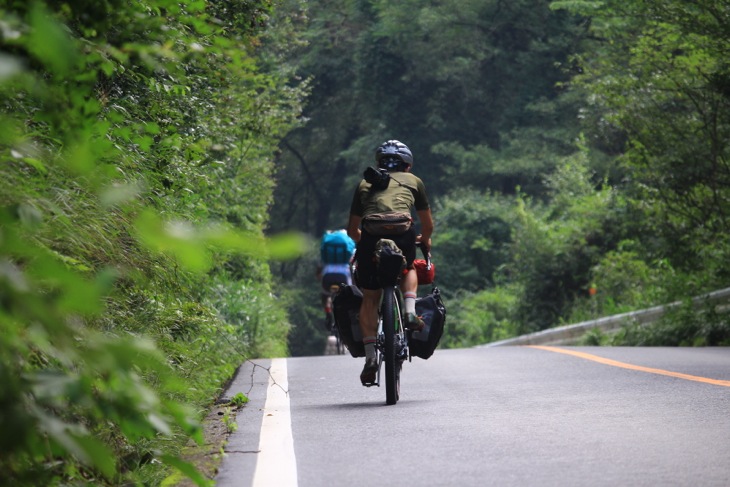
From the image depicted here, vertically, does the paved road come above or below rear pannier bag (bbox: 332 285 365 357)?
below

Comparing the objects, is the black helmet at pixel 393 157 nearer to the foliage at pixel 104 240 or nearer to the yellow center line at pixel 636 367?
the foliage at pixel 104 240

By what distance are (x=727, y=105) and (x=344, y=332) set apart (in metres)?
13.2

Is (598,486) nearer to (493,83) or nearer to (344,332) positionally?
(344,332)

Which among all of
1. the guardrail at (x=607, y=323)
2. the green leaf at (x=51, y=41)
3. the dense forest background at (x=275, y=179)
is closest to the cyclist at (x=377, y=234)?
the dense forest background at (x=275, y=179)

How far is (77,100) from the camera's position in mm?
4281

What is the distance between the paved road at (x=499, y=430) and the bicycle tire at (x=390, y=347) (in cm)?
12

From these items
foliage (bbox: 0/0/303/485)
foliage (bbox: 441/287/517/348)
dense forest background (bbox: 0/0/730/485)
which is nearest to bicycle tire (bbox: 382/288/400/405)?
dense forest background (bbox: 0/0/730/485)

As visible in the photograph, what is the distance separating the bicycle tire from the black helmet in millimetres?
1060

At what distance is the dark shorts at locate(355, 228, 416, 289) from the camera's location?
8.89 meters

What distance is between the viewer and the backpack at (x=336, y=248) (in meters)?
20.0

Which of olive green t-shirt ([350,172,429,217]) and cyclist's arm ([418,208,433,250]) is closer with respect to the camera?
olive green t-shirt ([350,172,429,217])

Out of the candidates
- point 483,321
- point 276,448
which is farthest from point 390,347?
point 483,321

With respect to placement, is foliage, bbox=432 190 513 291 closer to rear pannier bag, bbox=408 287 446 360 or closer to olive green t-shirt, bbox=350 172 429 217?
rear pannier bag, bbox=408 287 446 360

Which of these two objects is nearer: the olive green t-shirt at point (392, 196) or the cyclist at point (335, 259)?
the olive green t-shirt at point (392, 196)
